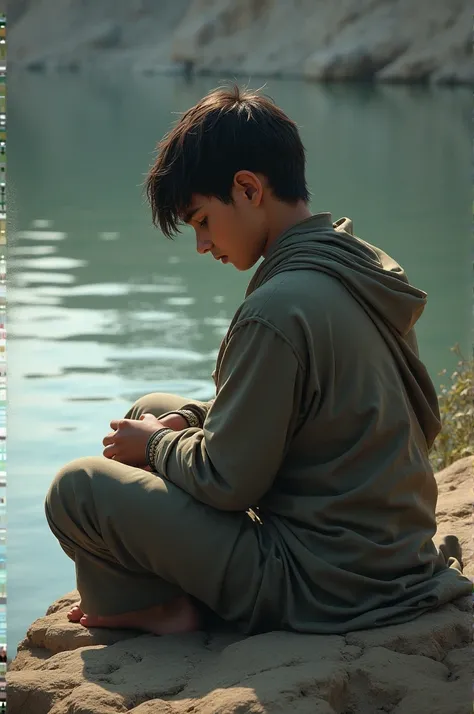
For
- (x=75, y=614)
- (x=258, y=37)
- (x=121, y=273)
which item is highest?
(x=258, y=37)

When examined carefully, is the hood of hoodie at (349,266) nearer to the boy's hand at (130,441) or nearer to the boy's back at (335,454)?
the boy's back at (335,454)

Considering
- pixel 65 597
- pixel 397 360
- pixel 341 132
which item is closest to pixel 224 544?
pixel 397 360

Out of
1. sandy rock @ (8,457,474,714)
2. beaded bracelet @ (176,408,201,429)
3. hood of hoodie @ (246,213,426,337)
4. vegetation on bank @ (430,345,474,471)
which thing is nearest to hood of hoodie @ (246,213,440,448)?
hood of hoodie @ (246,213,426,337)

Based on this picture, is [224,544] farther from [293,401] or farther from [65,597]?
[65,597]

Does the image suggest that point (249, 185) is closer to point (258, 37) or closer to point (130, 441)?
point (130, 441)

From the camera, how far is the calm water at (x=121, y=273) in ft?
13.8

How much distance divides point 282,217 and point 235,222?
9cm

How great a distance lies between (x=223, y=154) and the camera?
85.4 inches

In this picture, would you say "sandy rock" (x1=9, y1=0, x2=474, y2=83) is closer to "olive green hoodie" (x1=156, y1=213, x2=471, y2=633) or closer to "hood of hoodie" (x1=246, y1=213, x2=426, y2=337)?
"hood of hoodie" (x1=246, y1=213, x2=426, y2=337)

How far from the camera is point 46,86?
2338cm

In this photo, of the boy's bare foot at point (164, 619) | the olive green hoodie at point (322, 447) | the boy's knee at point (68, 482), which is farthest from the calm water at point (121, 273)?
the olive green hoodie at point (322, 447)

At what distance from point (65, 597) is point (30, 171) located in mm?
9605

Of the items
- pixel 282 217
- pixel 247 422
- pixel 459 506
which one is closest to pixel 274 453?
pixel 247 422

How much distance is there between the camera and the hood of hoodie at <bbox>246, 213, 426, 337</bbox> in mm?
2113
